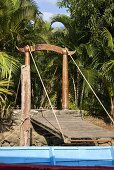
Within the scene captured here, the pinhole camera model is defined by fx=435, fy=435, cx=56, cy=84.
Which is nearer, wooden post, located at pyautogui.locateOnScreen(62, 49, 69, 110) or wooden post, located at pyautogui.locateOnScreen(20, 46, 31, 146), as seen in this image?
wooden post, located at pyautogui.locateOnScreen(20, 46, 31, 146)

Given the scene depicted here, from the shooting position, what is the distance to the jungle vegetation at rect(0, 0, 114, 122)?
47.0 ft

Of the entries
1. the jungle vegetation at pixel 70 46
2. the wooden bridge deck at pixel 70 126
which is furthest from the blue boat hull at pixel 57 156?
the jungle vegetation at pixel 70 46

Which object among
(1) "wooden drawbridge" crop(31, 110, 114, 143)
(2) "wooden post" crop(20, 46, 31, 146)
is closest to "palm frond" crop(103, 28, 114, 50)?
(1) "wooden drawbridge" crop(31, 110, 114, 143)

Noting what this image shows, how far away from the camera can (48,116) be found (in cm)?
1341

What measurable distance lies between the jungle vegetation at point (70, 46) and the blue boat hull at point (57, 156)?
498cm

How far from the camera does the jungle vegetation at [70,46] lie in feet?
47.0

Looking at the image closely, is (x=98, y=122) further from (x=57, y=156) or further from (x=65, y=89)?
(x=57, y=156)

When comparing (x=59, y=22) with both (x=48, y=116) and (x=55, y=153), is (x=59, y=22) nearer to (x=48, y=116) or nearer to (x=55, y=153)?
(x=48, y=116)

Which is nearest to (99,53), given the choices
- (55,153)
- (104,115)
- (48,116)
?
(104,115)

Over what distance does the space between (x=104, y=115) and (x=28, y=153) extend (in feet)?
28.0

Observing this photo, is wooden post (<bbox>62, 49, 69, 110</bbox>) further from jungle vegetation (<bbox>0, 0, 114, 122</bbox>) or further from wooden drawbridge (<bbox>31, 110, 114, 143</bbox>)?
jungle vegetation (<bbox>0, 0, 114, 122</bbox>)

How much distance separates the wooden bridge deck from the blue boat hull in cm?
186

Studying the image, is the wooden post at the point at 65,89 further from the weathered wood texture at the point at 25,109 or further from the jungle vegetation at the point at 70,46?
the weathered wood texture at the point at 25,109

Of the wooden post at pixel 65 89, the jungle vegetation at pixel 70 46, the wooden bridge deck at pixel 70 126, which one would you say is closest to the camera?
the wooden bridge deck at pixel 70 126
